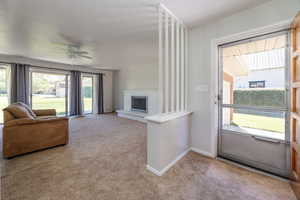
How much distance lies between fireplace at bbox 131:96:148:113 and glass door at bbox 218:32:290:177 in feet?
10.5

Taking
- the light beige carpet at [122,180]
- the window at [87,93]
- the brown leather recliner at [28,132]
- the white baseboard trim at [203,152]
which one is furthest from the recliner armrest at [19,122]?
the window at [87,93]

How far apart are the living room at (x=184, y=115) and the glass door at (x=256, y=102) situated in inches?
0.5

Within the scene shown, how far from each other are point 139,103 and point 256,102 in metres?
4.02

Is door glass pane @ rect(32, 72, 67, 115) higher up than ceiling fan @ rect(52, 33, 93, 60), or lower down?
lower down

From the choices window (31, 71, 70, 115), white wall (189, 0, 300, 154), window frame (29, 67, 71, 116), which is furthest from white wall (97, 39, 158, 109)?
window (31, 71, 70, 115)

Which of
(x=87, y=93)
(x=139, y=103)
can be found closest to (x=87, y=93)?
(x=87, y=93)

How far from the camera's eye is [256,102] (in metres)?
1.80

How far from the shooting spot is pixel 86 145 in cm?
260

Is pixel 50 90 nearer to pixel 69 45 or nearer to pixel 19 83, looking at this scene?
pixel 19 83

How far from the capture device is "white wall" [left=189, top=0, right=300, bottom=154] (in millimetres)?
1712

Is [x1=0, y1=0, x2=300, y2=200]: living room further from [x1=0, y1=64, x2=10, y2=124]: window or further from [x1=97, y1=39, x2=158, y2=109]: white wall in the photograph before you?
[x1=0, y1=64, x2=10, y2=124]: window

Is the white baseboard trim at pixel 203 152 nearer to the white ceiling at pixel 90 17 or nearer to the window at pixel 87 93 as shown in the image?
the white ceiling at pixel 90 17

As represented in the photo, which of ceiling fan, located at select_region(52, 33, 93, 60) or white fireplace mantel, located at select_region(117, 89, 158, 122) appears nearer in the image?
ceiling fan, located at select_region(52, 33, 93, 60)

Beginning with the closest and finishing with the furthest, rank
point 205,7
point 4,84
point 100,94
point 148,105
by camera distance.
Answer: point 205,7 < point 4,84 < point 148,105 < point 100,94
